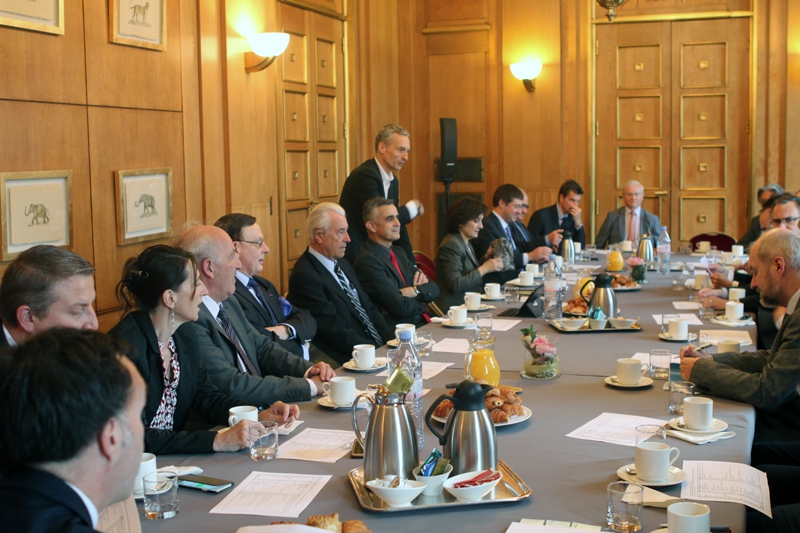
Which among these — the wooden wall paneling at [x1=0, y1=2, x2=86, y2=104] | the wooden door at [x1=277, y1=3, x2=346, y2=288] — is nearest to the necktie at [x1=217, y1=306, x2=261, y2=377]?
the wooden wall paneling at [x1=0, y1=2, x2=86, y2=104]

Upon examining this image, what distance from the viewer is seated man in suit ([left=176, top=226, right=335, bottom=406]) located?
9.61 ft

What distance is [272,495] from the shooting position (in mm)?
1973

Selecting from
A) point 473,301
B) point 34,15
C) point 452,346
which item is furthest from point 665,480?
point 34,15

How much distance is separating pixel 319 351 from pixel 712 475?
2.71 meters

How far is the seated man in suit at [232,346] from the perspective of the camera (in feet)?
9.61

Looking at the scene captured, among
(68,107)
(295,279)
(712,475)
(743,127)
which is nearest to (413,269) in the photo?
(295,279)

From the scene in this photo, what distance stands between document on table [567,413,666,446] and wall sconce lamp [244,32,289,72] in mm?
4763

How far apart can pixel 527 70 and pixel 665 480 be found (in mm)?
7765

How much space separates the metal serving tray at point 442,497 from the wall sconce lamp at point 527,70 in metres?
7.75

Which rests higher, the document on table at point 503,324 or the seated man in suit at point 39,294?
the seated man in suit at point 39,294

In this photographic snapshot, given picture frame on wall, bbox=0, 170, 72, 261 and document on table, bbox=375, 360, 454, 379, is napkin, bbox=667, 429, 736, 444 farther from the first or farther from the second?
picture frame on wall, bbox=0, 170, 72, 261

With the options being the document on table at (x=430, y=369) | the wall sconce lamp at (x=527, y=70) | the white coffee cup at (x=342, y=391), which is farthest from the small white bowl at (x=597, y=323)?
the wall sconce lamp at (x=527, y=70)

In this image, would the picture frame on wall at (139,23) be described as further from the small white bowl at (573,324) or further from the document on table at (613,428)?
the document on table at (613,428)

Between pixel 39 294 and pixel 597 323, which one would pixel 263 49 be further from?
pixel 39 294
